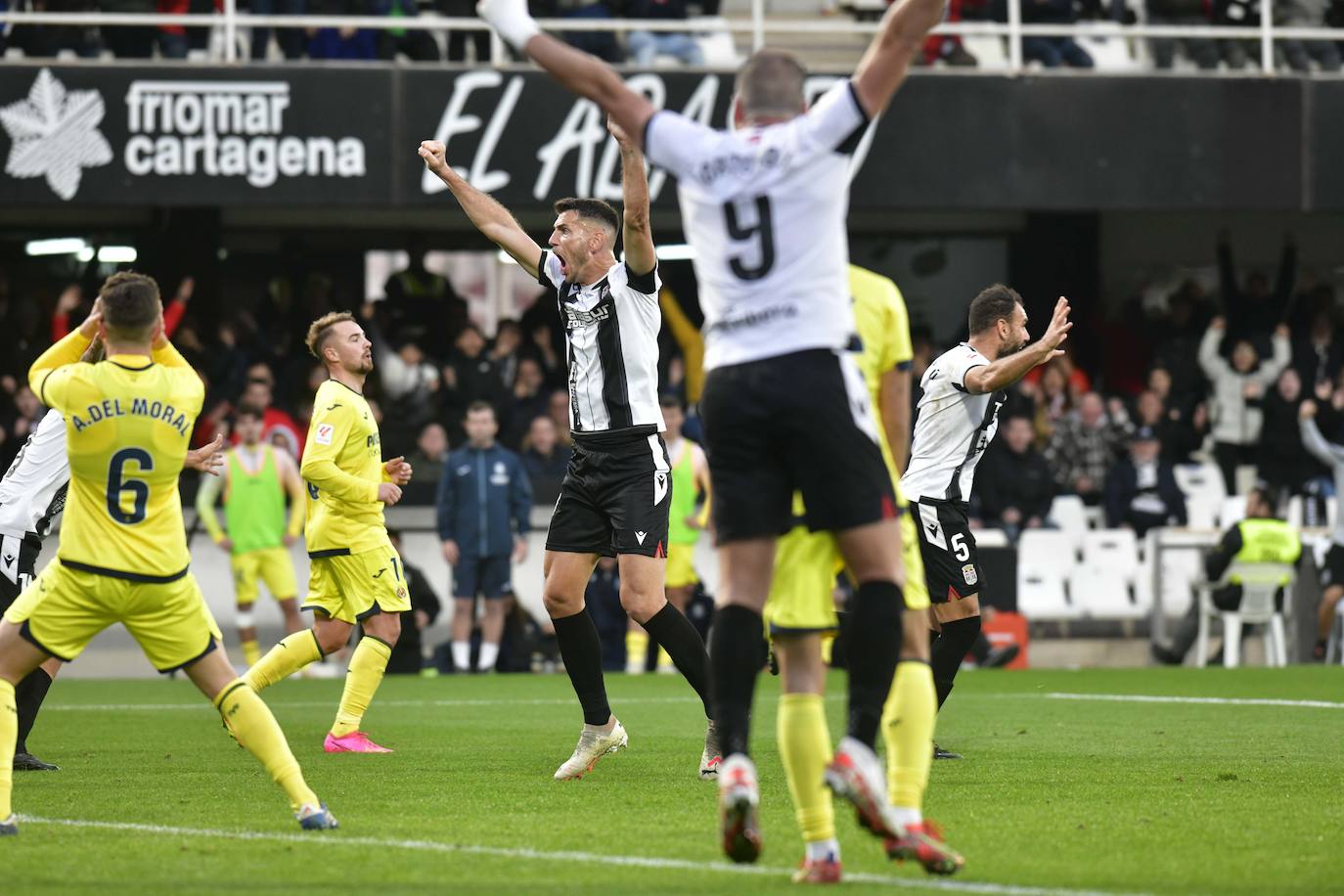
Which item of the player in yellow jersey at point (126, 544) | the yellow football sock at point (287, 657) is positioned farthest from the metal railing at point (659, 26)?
the player in yellow jersey at point (126, 544)

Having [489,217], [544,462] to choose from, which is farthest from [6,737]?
[544,462]

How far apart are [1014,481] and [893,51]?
1539 cm

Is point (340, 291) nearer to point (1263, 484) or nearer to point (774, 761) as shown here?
point (1263, 484)

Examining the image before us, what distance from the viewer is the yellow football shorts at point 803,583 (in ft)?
19.1

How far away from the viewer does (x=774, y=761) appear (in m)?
9.12

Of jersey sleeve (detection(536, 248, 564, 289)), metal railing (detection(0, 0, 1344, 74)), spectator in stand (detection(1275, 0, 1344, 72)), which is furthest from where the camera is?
spectator in stand (detection(1275, 0, 1344, 72))

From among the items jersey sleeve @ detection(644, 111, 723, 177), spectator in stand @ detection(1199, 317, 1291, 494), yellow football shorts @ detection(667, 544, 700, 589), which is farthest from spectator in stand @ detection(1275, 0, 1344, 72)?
jersey sleeve @ detection(644, 111, 723, 177)

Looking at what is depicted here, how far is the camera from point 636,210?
827 centimetres

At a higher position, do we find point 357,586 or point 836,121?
point 836,121

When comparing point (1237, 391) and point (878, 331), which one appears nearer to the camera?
point (878, 331)

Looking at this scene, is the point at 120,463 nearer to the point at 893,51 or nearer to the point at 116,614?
the point at 116,614

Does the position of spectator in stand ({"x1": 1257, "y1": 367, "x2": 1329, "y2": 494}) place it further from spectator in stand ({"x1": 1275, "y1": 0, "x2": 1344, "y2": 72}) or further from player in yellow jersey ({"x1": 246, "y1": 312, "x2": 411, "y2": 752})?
player in yellow jersey ({"x1": 246, "y1": 312, "x2": 411, "y2": 752})

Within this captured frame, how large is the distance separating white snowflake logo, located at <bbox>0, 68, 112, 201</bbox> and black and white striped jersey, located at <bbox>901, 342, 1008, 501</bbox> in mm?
11823

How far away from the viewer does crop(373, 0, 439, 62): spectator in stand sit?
20.1 m
